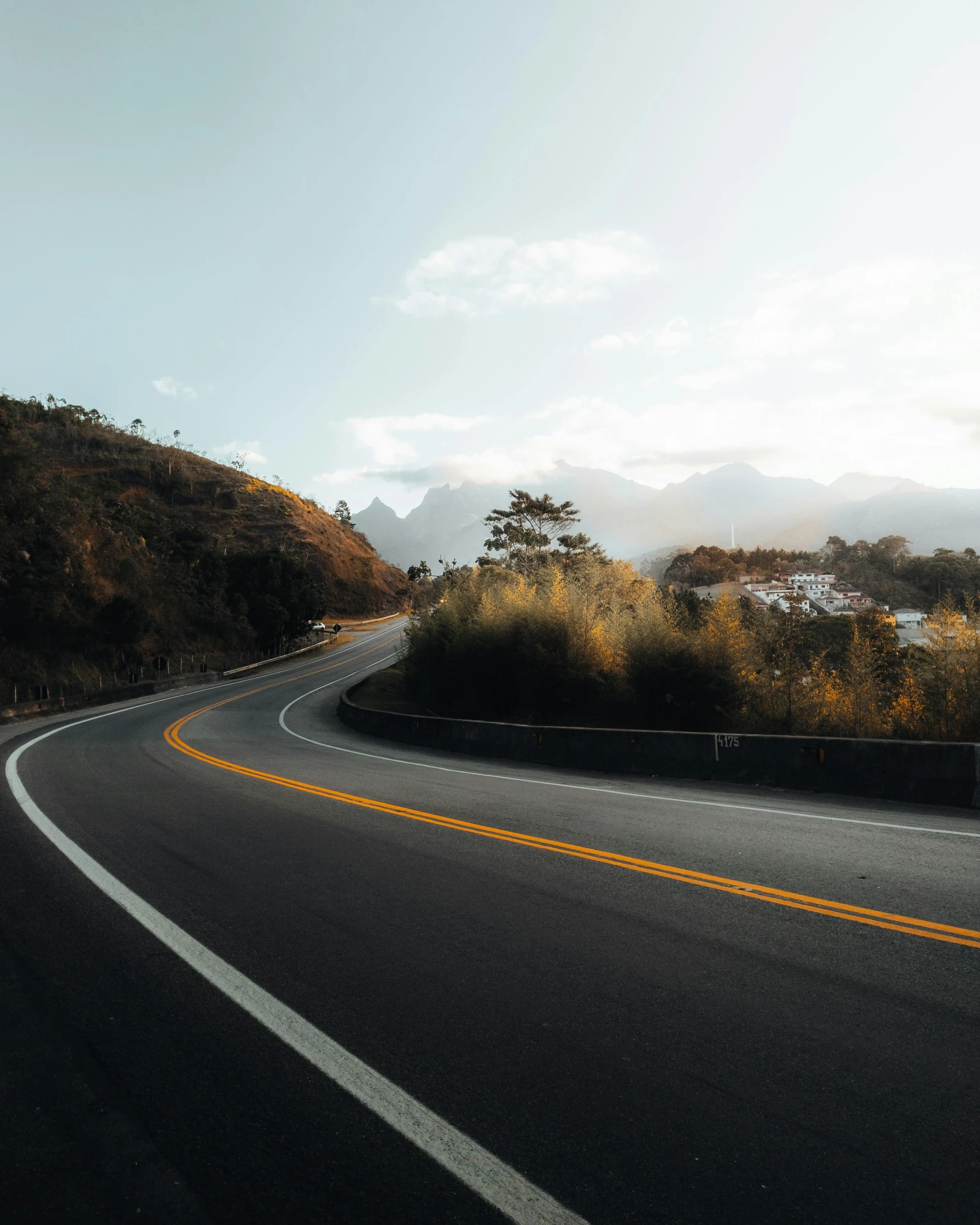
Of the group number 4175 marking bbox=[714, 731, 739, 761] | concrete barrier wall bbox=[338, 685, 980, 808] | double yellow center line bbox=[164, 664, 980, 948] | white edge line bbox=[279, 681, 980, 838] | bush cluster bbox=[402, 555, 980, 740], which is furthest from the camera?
bush cluster bbox=[402, 555, 980, 740]

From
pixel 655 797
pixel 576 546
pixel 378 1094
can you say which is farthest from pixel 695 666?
pixel 576 546

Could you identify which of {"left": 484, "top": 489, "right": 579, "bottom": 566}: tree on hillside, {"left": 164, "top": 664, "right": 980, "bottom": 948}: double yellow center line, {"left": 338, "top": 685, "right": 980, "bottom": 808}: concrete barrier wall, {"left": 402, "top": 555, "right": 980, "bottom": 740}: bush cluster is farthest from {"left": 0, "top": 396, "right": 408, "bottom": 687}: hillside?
{"left": 164, "top": 664, "right": 980, "bottom": 948}: double yellow center line

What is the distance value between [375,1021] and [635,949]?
1760 mm

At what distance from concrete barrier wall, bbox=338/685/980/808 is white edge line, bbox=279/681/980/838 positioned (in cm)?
180

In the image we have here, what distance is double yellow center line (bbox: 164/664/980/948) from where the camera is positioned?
16.9ft

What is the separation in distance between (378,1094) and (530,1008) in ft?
3.46

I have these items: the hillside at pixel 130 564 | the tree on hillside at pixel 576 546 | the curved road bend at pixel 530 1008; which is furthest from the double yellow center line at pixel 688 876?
the tree on hillside at pixel 576 546

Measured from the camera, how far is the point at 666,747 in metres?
14.1

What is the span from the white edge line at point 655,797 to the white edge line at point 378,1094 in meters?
6.85

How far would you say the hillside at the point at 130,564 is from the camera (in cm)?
4497

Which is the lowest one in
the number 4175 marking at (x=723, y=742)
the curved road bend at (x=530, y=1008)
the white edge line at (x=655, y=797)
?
the white edge line at (x=655, y=797)

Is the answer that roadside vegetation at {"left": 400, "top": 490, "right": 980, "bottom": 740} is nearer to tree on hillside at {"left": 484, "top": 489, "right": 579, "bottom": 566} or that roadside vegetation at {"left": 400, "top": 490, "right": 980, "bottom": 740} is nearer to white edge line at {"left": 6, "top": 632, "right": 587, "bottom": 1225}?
white edge line at {"left": 6, "top": 632, "right": 587, "bottom": 1225}

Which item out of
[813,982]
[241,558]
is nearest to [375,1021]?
[813,982]

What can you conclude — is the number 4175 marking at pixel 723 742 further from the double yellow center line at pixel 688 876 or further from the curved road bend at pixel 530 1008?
the double yellow center line at pixel 688 876
